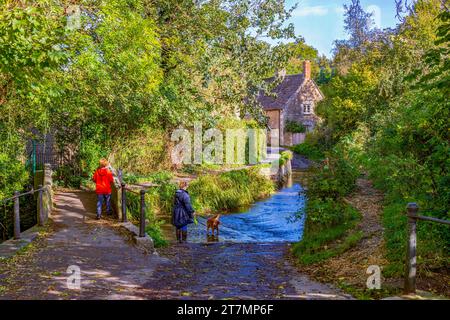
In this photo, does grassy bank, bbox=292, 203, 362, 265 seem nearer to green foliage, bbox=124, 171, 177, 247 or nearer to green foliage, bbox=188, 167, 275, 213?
green foliage, bbox=124, 171, 177, 247

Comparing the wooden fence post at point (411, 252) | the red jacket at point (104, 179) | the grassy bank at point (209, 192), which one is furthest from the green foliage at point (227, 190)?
the wooden fence post at point (411, 252)

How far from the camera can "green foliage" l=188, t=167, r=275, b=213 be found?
1998cm

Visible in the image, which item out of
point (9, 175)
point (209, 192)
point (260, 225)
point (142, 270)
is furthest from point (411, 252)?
point (209, 192)

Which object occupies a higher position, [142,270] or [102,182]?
[102,182]

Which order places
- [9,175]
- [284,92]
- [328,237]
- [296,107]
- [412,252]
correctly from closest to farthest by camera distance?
[412,252] → [328,237] → [9,175] → [296,107] → [284,92]

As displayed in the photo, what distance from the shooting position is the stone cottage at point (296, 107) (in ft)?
170

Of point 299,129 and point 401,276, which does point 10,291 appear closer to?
point 401,276

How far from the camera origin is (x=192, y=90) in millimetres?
21047

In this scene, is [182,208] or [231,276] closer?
[231,276]

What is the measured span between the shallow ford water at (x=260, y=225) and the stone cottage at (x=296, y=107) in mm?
29433

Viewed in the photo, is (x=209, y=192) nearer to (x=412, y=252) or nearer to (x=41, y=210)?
(x=41, y=210)

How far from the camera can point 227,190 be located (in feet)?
69.6

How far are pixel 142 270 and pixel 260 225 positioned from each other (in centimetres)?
1030

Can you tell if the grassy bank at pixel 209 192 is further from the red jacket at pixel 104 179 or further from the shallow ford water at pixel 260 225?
the red jacket at pixel 104 179
